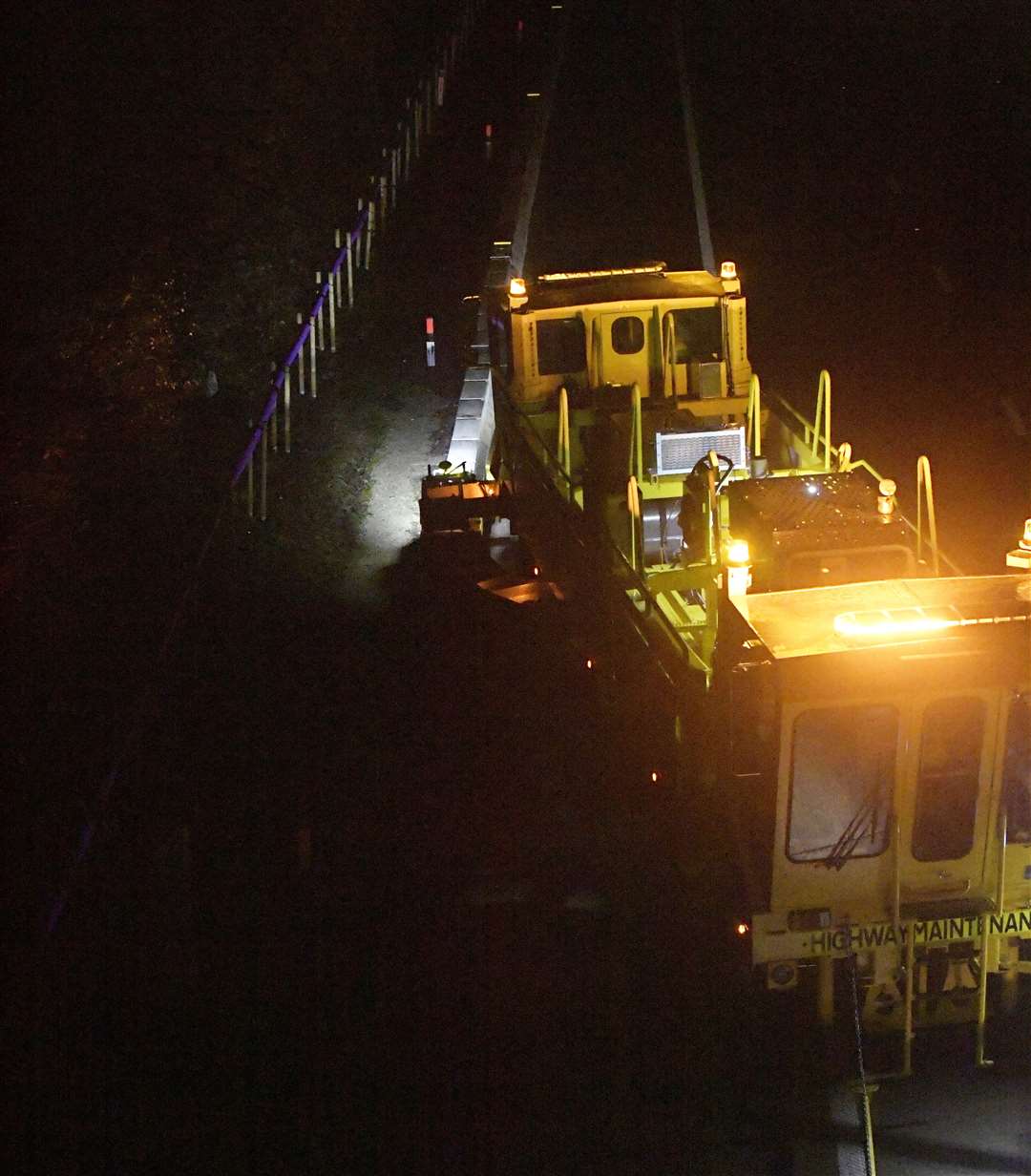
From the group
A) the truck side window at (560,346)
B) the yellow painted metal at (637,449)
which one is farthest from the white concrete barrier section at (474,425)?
the yellow painted metal at (637,449)

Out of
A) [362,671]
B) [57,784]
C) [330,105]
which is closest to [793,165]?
[330,105]

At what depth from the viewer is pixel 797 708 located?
7219 mm

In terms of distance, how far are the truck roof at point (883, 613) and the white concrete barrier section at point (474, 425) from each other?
31.7 ft

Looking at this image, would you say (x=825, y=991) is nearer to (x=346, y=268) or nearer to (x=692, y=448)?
(x=692, y=448)

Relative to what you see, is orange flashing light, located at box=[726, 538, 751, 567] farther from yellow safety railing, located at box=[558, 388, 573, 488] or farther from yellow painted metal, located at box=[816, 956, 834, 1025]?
yellow safety railing, located at box=[558, 388, 573, 488]

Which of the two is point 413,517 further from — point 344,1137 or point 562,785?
point 344,1137

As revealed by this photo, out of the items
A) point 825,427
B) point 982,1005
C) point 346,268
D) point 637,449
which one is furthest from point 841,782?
point 346,268

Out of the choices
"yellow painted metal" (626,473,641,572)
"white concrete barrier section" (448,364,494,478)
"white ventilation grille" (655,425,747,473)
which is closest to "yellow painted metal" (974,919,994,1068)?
"yellow painted metal" (626,473,641,572)

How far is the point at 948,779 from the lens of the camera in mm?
7465

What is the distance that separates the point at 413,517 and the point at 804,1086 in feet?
34.9

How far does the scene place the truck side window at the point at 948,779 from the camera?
7.36 meters

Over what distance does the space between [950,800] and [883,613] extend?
104 cm

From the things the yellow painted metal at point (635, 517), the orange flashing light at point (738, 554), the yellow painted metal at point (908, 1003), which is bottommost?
the yellow painted metal at point (908, 1003)

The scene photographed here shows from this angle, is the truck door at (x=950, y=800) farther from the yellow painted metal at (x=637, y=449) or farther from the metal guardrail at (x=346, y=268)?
the metal guardrail at (x=346, y=268)
